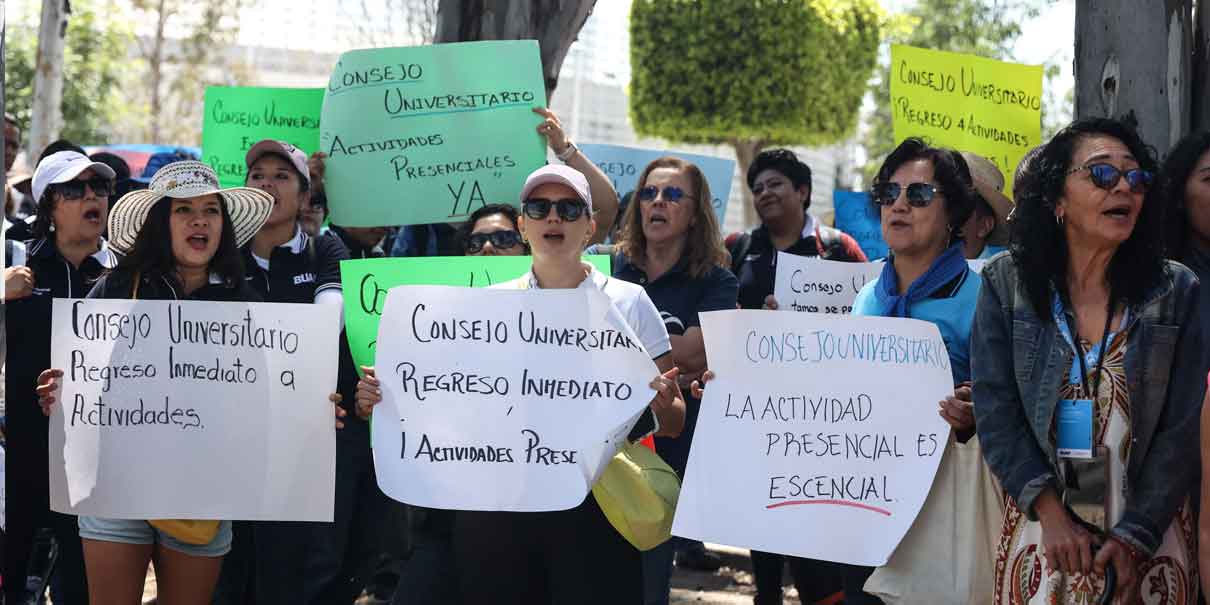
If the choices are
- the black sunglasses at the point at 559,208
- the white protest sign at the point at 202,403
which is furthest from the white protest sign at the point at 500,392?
the white protest sign at the point at 202,403

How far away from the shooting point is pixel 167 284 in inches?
185

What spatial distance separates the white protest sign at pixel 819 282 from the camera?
6.07 m

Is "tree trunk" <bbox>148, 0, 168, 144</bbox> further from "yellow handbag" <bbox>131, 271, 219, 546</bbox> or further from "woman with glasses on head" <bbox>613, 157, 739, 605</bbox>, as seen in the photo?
"yellow handbag" <bbox>131, 271, 219, 546</bbox>

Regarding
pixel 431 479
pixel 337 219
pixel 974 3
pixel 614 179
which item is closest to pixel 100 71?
pixel 974 3

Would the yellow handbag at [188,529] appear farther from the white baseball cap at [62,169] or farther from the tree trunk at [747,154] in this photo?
the tree trunk at [747,154]

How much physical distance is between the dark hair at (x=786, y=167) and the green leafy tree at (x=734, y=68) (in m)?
11.9

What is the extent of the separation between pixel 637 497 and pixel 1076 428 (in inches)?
47.9

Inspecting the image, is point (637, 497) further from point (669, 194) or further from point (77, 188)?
point (77, 188)

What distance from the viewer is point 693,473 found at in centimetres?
429

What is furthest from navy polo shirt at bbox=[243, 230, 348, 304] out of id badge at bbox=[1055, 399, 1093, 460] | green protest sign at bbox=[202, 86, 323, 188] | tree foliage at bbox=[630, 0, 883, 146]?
tree foliage at bbox=[630, 0, 883, 146]

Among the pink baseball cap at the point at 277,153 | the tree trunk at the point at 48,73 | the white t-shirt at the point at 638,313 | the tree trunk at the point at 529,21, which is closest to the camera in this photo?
Answer: the white t-shirt at the point at 638,313

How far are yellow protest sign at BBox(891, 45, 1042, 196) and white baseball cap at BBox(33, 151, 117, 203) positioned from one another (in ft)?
11.8

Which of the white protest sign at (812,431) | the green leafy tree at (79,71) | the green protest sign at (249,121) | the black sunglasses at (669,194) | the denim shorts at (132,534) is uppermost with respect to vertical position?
the green leafy tree at (79,71)

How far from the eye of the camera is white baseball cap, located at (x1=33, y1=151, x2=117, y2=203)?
17.8 ft
